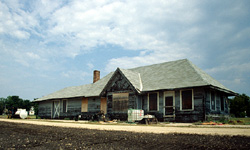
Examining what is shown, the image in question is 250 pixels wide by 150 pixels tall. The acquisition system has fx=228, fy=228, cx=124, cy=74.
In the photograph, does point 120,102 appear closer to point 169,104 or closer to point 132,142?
point 169,104

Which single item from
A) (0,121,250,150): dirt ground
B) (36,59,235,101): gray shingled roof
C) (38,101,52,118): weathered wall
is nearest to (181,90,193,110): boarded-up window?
(36,59,235,101): gray shingled roof

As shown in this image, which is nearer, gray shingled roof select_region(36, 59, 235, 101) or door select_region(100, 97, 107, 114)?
gray shingled roof select_region(36, 59, 235, 101)

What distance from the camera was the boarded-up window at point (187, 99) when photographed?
68.7 ft

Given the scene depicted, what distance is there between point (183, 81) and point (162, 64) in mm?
7042

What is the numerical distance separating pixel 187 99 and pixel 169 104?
188 cm

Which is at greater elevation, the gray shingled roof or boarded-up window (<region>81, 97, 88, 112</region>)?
the gray shingled roof

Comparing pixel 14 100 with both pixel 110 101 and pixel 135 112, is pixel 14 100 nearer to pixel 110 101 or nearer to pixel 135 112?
pixel 110 101

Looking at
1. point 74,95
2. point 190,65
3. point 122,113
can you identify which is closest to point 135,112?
point 122,113

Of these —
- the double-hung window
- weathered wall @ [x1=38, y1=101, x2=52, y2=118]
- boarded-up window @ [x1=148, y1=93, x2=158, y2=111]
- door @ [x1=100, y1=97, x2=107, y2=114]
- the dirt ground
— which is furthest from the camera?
weathered wall @ [x1=38, y1=101, x2=52, y2=118]

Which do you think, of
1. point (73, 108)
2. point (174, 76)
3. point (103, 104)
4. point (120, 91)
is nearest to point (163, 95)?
point (174, 76)

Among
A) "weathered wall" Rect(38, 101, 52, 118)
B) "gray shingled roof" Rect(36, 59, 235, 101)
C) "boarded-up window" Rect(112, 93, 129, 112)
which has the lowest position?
"weathered wall" Rect(38, 101, 52, 118)

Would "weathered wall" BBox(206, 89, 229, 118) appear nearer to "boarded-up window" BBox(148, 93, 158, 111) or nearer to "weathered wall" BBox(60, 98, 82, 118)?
"boarded-up window" BBox(148, 93, 158, 111)

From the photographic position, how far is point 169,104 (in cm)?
2217

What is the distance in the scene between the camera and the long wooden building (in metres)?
20.8
